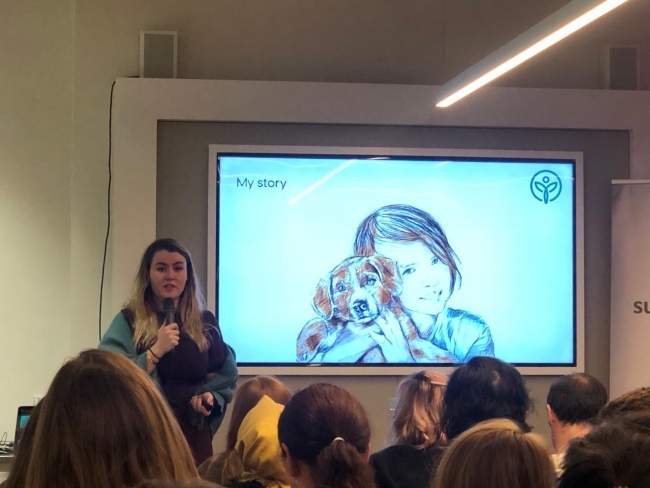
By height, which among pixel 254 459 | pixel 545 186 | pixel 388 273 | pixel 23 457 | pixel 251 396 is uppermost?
pixel 545 186

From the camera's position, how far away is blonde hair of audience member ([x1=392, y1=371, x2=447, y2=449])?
2.63 m

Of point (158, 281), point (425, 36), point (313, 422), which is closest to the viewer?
point (313, 422)

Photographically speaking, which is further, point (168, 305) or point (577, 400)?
point (168, 305)

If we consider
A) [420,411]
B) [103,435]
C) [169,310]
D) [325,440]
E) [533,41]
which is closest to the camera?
[103,435]

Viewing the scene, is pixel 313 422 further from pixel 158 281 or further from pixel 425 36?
pixel 425 36

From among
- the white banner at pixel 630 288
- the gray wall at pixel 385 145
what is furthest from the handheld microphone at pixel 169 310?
the white banner at pixel 630 288

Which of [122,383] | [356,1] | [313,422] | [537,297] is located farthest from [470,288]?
[122,383]

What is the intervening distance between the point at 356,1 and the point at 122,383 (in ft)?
13.4

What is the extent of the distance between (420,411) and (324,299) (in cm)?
210

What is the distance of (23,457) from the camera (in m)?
1.31

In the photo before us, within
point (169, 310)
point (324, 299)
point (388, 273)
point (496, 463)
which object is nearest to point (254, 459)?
point (496, 463)

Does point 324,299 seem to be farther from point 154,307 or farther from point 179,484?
point 179,484

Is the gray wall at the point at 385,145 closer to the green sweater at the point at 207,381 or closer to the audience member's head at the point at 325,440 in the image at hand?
the green sweater at the point at 207,381

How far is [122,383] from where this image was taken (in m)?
1.34
